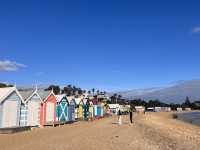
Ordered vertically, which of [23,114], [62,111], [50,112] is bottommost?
[23,114]

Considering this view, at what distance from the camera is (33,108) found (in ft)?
125

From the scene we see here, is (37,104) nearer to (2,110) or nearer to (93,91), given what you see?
(2,110)

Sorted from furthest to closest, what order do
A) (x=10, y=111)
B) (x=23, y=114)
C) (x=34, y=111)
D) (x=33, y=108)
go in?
(x=34, y=111)
(x=33, y=108)
(x=23, y=114)
(x=10, y=111)

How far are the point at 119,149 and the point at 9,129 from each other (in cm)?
1468

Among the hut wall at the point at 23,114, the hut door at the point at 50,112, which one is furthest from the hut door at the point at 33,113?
the hut door at the point at 50,112

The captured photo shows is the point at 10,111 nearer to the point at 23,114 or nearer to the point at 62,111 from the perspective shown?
the point at 23,114

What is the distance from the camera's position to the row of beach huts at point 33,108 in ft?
107

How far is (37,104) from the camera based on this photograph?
39.0 meters

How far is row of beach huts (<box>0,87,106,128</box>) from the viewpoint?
32.7 metres

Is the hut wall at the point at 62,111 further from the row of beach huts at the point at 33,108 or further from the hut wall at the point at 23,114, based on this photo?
the hut wall at the point at 23,114

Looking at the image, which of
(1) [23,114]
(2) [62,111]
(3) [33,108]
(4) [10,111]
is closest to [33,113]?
(3) [33,108]

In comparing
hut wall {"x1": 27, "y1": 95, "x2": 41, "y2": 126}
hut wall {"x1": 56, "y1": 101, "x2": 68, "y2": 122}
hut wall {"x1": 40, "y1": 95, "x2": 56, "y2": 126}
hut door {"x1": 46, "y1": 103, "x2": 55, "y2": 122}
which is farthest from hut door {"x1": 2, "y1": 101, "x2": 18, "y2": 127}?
hut wall {"x1": 56, "y1": 101, "x2": 68, "y2": 122}

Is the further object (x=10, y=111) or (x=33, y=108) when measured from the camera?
(x=33, y=108)

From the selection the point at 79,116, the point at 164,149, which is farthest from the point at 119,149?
the point at 79,116
